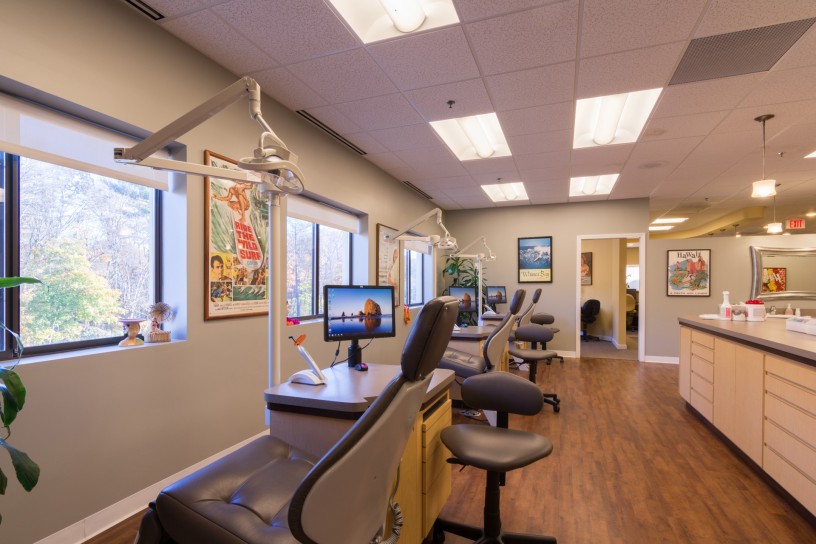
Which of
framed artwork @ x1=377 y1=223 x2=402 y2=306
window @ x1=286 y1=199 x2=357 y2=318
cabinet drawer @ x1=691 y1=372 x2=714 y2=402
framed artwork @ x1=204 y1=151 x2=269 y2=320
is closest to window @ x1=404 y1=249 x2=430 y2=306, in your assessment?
framed artwork @ x1=377 y1=223 x2=402 y2=306

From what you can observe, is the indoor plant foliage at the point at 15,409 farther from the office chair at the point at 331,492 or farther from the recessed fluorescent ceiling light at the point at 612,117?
the recessed fluorescent ceiling light at the point at 612,117

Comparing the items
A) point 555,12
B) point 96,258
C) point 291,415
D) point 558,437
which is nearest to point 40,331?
point 96,258

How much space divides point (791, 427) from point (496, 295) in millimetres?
4880

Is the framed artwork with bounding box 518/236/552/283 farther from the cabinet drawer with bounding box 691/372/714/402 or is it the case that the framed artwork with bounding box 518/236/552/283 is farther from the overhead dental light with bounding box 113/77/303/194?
the overhead dental light with bounding box 113/77/303/194

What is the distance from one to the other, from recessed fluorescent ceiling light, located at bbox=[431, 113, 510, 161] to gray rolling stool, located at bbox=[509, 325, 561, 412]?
207 centimetres

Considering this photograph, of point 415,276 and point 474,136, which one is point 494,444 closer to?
point 474,136

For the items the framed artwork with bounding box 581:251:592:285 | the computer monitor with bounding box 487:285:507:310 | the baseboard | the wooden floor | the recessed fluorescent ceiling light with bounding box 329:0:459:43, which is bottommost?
the wooden floor

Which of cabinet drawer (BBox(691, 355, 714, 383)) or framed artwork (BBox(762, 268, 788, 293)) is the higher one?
framed artwork (BBox(762, 268, 788, 293))

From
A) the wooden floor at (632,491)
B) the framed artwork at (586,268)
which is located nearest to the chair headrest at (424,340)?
the wooden floor at (632,491)

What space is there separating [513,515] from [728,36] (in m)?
2.98

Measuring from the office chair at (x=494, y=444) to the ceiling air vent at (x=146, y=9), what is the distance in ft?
8.23

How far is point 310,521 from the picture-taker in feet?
2.88

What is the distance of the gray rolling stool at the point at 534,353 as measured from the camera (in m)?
4.00

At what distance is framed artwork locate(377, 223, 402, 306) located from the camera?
16.5ft
